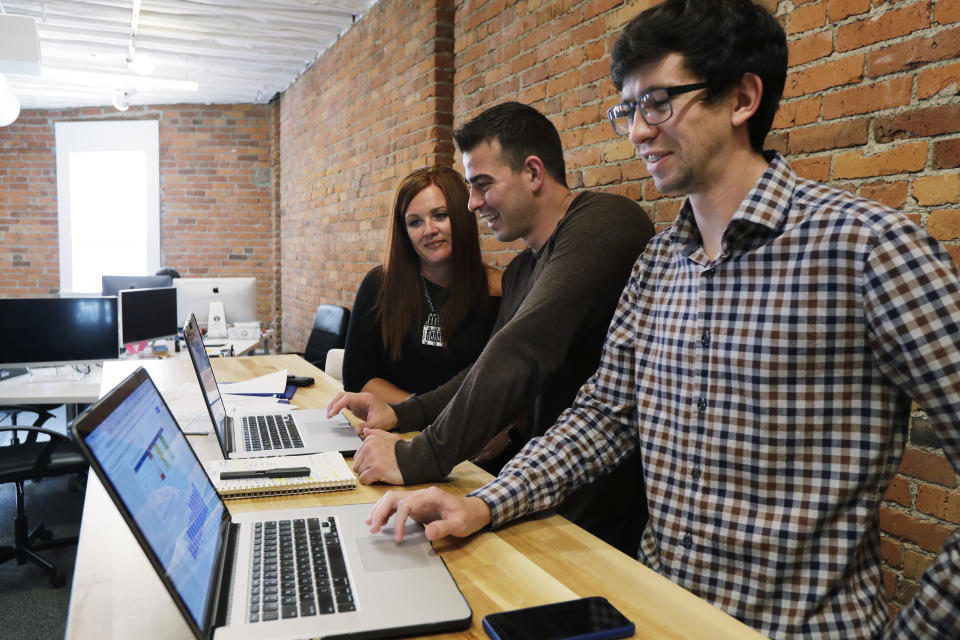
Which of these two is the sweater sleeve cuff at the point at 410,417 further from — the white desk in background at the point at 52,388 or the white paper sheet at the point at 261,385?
the white desk in background at the point at 52,388

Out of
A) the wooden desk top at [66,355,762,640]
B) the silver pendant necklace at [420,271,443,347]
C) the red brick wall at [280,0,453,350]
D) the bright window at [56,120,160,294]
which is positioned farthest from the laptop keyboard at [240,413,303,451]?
the bright window at [56,120,160,294]

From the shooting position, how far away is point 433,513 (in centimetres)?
105

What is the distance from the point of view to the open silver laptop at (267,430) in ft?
5.08

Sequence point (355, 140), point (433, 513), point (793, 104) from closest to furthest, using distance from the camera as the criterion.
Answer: point (433, 513) → point (793, 104) → point (355, 140)

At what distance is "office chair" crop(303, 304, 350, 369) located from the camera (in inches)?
169

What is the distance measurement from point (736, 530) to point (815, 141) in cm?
107

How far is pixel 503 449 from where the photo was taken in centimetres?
184

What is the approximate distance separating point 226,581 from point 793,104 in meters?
1.65

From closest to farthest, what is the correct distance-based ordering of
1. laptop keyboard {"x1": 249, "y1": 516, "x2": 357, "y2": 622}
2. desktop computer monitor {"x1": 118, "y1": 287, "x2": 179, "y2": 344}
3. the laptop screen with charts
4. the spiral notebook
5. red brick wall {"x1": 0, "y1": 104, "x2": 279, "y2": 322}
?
1. the laptop screen with charts
2. laptop keyboard {"x1": 249, "y1": 516, "x2": 357, "y2": 622}
3. the spiral notebook
4. desktop computer monitor {"x1": 118, "y1": 287, "x2": 179, "y2": 344}
5. red brick wall {"x1": 0, "y1": 104, "x2": 279, "y2": 322}

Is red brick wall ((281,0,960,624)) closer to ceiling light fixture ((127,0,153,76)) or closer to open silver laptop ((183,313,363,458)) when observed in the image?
open silver laptop ((183,313,363,458))

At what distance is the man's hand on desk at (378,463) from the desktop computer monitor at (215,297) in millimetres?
3684

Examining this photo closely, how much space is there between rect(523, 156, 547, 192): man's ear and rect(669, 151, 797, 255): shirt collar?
2.41 feet

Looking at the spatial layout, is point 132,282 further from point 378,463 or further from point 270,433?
point 378,463

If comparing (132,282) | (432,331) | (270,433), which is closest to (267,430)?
(270,433)
